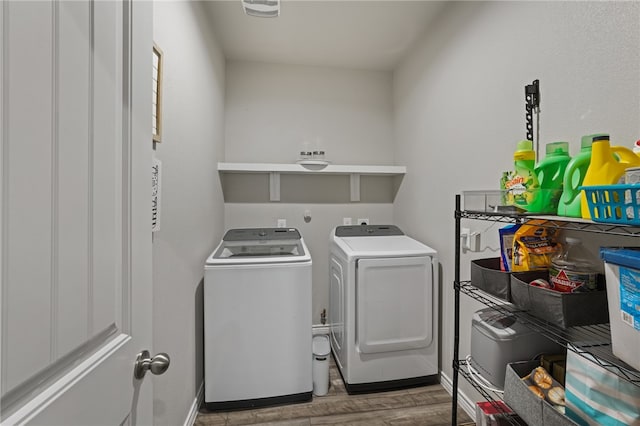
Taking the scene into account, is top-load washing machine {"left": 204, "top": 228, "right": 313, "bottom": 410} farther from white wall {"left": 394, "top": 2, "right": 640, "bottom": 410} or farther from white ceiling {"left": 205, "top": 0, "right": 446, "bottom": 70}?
white ceiling {"left": 205, "top": 0, "right": 446, "bottom": 70}

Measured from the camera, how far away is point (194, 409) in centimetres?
182

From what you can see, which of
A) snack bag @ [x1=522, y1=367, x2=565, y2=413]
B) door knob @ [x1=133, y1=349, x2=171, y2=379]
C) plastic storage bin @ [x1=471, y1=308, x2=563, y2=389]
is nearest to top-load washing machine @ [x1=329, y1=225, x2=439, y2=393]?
plastic storage bin @ [x1=471, y1=308, x2=563, y2=389]

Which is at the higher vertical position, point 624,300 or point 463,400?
point 624,300

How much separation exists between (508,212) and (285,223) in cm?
199

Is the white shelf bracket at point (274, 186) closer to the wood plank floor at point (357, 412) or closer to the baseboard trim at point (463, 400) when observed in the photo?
the wood plank floor at point (357, 412)

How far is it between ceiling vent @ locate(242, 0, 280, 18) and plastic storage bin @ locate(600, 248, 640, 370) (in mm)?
1829

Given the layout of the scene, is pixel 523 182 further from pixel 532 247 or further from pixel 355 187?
pixel 355 187

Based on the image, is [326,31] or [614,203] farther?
[326,31]

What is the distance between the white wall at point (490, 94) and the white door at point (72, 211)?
154 centimetres

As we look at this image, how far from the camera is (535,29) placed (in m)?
1.38

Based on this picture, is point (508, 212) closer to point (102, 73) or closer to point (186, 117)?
point (102, 73)

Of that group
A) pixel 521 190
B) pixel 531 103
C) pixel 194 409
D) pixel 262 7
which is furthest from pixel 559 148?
pixel 194 409

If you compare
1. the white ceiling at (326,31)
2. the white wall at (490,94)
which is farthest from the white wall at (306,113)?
the white wall at (490,94)

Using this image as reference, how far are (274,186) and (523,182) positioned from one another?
2.03 m
